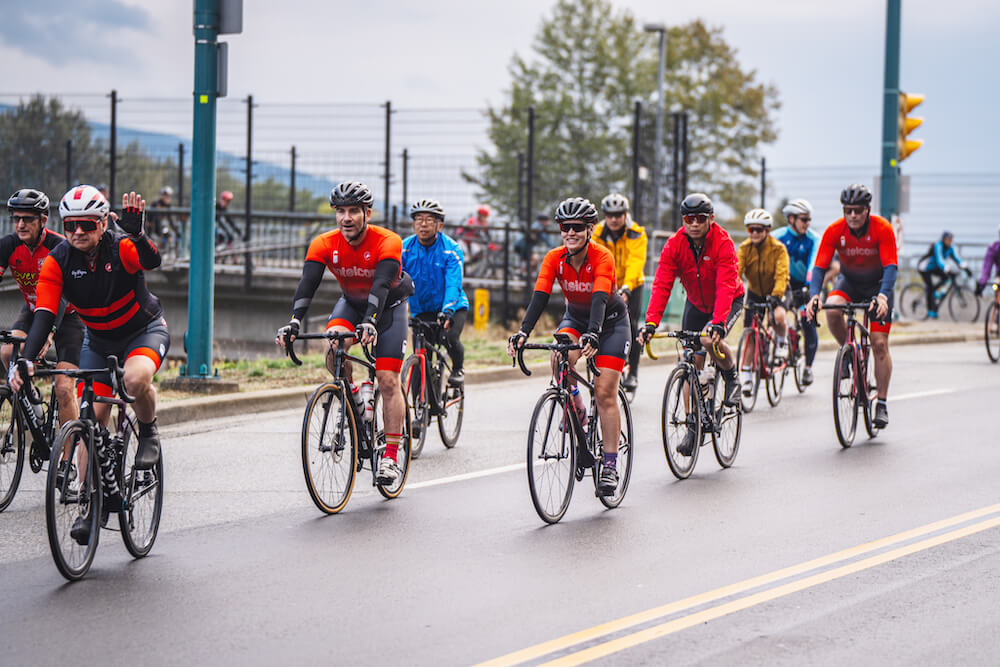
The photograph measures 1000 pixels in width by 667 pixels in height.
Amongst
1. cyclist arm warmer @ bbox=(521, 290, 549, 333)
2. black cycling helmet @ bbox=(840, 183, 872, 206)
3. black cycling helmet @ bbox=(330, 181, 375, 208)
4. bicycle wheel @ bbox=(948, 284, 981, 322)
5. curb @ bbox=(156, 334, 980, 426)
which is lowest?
curb @ bbox=(156, 334, 980, 426)

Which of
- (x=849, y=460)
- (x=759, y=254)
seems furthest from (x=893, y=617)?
(x=759, y=254)

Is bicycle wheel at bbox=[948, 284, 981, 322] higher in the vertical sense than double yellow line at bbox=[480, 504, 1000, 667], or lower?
higher

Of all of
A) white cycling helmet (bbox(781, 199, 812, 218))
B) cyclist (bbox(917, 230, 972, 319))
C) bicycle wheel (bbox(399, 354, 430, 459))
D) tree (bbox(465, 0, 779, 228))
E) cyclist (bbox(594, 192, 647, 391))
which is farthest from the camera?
tree (bbox(465, 0, 779, 228))

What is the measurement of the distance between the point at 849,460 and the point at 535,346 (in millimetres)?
3622

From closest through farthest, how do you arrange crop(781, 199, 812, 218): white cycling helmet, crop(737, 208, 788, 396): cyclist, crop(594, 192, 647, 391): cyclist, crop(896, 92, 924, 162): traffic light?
1. crop(594, 192, 647, 391): cyclist
2. crop(737, 208, 788, 396): cyclist
3. crop(781, 199, 812, 218): white cycling helmet
4. crop(896, 92, 924, 162): traffic light

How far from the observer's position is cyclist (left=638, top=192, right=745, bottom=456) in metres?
9.27

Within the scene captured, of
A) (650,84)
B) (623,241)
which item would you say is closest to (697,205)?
(623,241)

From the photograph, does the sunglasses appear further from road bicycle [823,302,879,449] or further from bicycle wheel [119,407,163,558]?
road bicycle [823,302,879,449]

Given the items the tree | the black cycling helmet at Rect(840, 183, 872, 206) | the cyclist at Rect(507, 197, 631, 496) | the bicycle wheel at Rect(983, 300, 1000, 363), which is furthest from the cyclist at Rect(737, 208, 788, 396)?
the tree

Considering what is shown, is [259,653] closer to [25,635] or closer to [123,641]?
[123,641]

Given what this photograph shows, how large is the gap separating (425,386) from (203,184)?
4.22 m

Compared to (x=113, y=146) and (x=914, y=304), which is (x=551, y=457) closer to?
(x=113, y=146)

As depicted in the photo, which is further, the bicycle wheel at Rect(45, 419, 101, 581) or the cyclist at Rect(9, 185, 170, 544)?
the cyclist at Rect(9, 185, 170, 544)

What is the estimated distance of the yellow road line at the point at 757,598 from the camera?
534 centimetres
